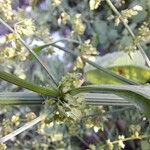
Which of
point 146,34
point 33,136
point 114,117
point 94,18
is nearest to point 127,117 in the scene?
point 114,117

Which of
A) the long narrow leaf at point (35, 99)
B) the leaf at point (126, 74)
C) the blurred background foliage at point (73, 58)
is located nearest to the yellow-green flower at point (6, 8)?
the blurred background foliage at point (73, 58)

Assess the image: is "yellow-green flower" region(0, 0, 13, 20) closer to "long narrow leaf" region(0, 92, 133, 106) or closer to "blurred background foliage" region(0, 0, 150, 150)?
"blurred background foliage" region(0, 0, 150, 150)

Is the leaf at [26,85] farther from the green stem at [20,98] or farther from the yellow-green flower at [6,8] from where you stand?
the yellow-green flower at [6,8]

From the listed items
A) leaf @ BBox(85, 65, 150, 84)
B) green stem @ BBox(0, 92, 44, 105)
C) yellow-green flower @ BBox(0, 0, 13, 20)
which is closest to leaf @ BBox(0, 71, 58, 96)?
green stem @ BBox(0, 92, 44, 105)

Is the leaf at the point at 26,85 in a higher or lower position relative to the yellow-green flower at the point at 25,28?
lower

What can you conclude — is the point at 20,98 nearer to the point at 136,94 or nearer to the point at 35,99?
the point at 35,99

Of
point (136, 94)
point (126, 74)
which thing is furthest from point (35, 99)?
point (126, 74)
